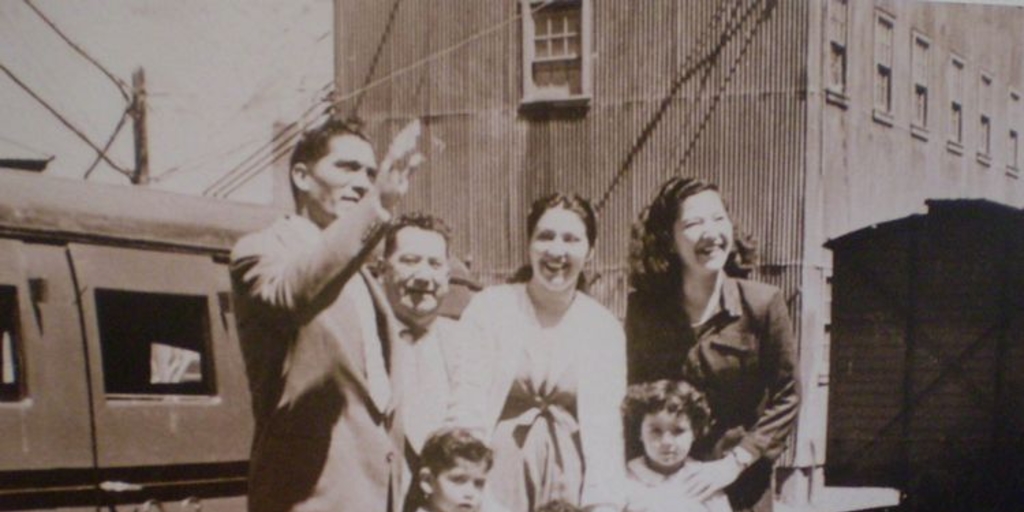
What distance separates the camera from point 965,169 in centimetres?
300

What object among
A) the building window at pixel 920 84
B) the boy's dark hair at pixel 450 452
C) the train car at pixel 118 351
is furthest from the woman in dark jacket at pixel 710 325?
the train car at pixel 118 351

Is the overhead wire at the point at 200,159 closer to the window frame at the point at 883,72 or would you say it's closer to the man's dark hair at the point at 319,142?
the man's dark hair at the point at 319,142

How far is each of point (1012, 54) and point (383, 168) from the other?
1942 millimetres

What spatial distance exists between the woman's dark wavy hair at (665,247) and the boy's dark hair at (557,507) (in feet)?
1.57

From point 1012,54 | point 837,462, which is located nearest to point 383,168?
point 837,462

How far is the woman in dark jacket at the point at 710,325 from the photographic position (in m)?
2.38

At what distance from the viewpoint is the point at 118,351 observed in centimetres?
261

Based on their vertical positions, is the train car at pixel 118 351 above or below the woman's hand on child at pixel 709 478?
above

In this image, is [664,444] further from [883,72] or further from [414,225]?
[883,72]

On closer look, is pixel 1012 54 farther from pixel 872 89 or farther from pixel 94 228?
pixel 94 228

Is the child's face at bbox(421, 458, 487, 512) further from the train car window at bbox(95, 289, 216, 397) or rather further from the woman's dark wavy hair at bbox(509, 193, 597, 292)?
the train car window at bbox(95, 289, 216, 397)

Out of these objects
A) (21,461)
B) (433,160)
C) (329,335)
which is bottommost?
(21,461)

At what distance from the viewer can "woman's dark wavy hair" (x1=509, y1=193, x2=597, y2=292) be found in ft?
7.39

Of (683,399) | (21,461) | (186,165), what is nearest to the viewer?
(21,461)
